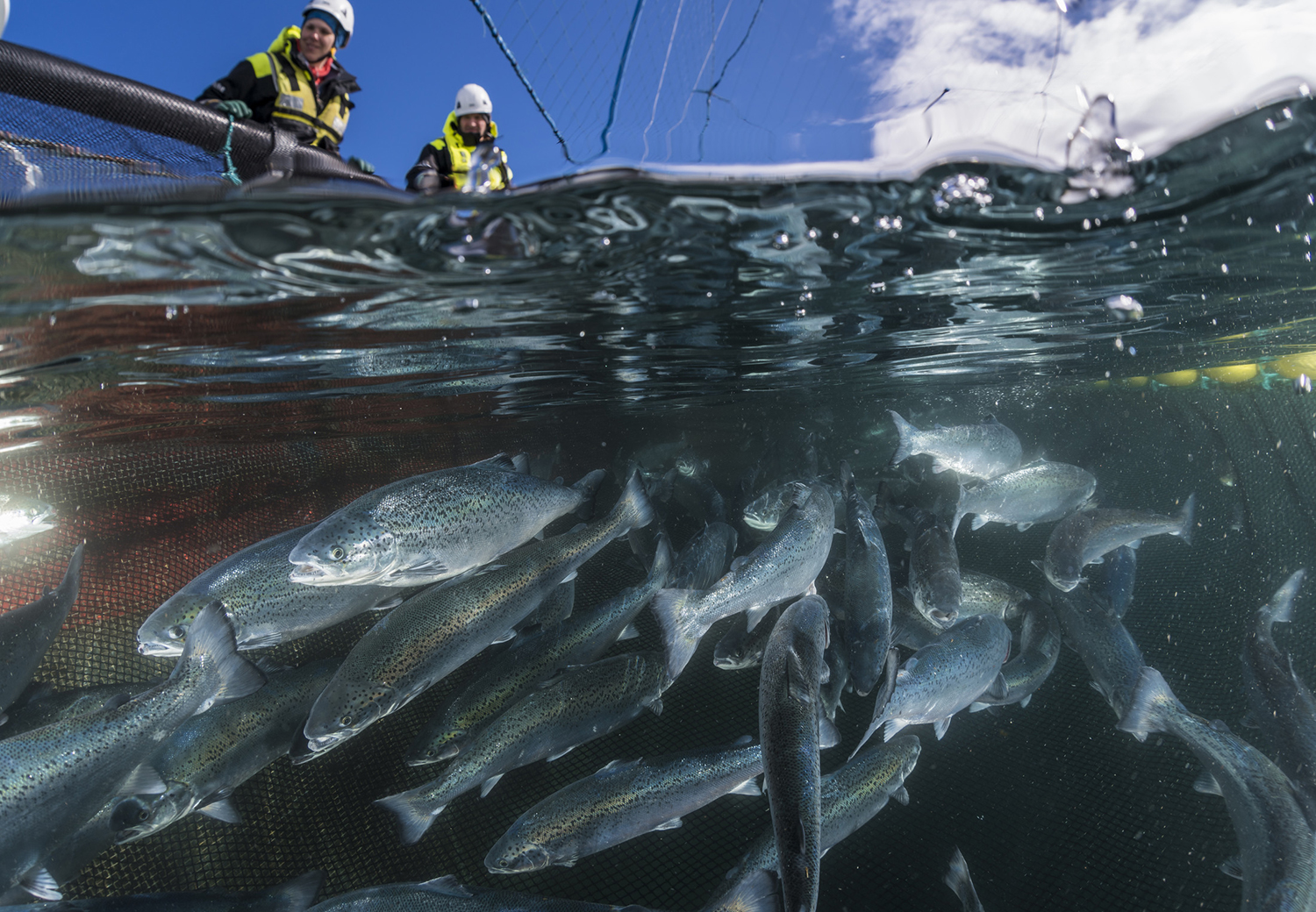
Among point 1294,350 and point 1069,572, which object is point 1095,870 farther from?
point 1294,350

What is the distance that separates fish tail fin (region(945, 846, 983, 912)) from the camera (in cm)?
360

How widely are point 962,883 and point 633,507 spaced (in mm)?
3721

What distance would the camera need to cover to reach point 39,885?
131 inches

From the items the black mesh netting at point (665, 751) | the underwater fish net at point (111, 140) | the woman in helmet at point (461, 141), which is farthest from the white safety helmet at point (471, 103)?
the black mesh netting at point (665, 751)

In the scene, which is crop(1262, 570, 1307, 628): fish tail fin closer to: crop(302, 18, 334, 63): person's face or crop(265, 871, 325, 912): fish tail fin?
crop(265, 871, 325, 912): fish tail fin

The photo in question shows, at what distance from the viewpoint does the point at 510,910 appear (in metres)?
3.19

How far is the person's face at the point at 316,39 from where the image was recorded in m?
7.79

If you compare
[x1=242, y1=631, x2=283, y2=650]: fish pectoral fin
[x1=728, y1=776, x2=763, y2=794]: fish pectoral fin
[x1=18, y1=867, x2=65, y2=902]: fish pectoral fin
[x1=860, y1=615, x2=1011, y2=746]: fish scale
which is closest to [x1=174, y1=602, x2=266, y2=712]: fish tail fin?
[x1=242, y1=631, x2=283, y2=650]: fish pectoral fin

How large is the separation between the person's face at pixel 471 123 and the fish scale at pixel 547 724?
28.2ft

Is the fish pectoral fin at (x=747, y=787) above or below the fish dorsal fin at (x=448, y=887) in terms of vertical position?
below

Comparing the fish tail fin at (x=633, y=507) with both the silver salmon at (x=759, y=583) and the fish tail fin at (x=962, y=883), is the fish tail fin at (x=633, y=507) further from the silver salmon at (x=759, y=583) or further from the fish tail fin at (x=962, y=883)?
the fish tail fin at (x=962, y=883)

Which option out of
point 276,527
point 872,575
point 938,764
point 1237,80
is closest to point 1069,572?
point 938,764

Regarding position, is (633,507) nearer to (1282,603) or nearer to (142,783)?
(142,783)

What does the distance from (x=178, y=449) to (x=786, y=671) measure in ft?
58.7
